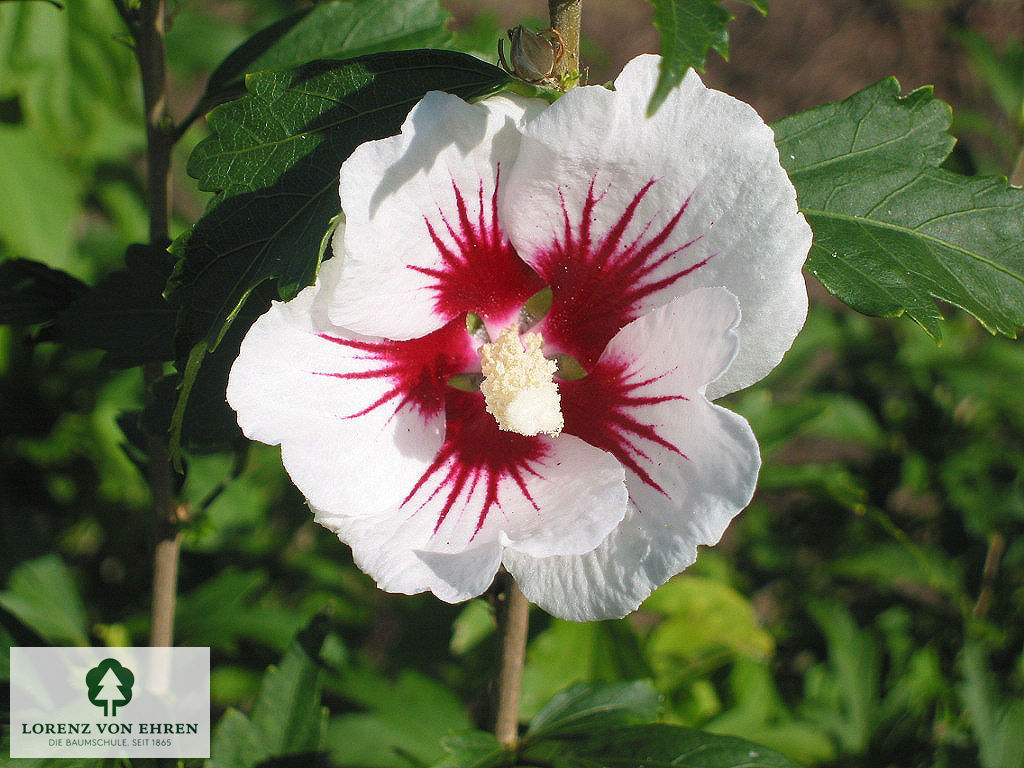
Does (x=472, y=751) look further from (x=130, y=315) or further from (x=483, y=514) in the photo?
(x=130, y=315)

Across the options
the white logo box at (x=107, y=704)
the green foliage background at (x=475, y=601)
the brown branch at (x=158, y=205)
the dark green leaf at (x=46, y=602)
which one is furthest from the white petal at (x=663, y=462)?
the dark green leaf at (x=46, y=602)

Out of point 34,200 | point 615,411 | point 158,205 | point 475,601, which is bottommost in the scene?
point 475,601

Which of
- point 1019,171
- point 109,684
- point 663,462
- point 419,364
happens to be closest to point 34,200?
point 109,684

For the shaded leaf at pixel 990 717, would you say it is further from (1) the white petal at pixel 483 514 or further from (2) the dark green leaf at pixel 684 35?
(2) the dark green leaf at pixel 684 35

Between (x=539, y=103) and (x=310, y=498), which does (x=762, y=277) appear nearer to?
(x=539, y=103)

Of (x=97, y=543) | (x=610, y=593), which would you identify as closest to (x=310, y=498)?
(x=610, y=593)
